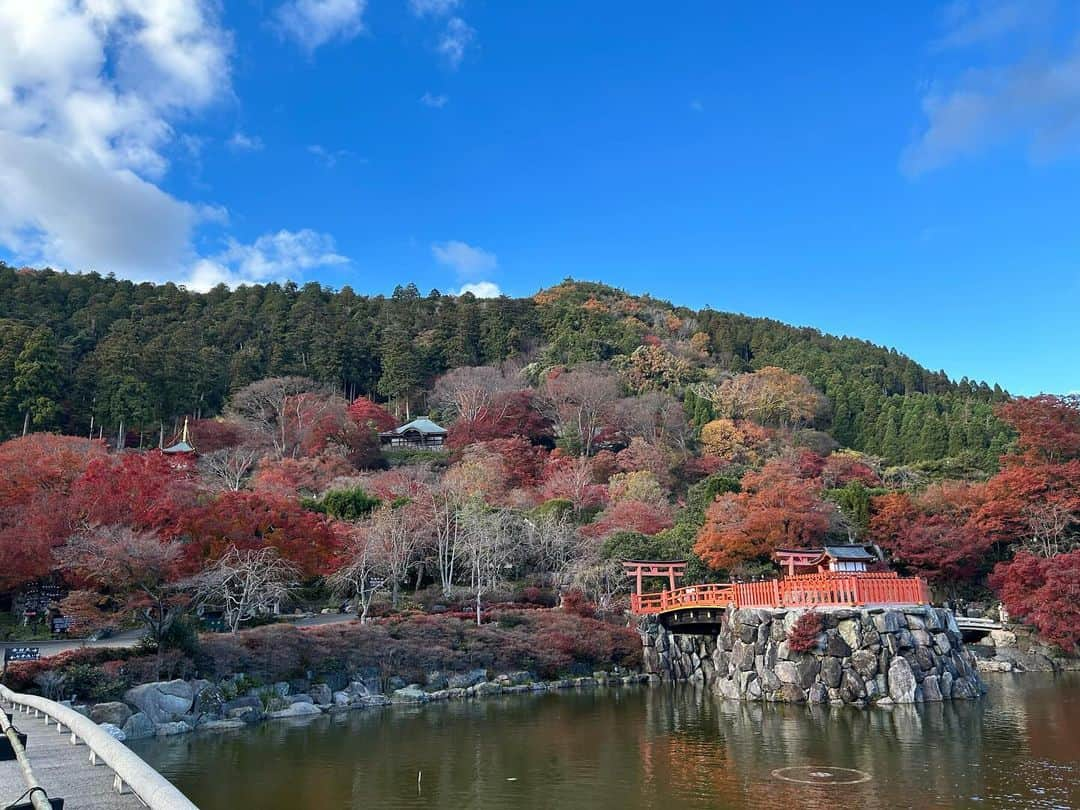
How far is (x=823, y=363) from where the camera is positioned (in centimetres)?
5969

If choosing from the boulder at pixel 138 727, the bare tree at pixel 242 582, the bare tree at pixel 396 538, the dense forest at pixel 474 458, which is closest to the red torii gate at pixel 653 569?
the dense forest at pixel 474 458

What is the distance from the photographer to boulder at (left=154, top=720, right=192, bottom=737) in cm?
→ 1512

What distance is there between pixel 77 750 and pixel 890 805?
10007 mm

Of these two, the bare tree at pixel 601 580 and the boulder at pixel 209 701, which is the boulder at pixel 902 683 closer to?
the bare tree at pixel 601 580

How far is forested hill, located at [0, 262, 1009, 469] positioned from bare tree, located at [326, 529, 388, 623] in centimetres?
2481

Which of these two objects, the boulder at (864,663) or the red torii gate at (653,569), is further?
the red torii gate at (653,569)

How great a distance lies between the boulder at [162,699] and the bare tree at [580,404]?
3034cm

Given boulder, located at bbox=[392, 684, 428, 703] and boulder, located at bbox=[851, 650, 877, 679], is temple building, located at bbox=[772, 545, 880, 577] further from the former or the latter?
boulder, located at bbox=[392, 684, 428, 703]

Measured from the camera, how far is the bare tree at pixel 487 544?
27.1 meters

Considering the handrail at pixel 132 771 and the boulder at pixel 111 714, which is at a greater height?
the handrail at pixel 132 771

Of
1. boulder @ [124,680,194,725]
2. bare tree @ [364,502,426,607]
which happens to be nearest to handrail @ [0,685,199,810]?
boulder @ [124,680,194,725]

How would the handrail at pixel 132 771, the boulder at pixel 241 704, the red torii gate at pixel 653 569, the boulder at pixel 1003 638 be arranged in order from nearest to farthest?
the handrail at pixel 132 771 < the boulder at pixel 241 704 < the boulder at pixel 1003 638 < the red torii gate at pixel 653 569

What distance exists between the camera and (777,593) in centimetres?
1959

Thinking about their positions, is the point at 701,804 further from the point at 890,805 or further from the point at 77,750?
the point at 77,750
